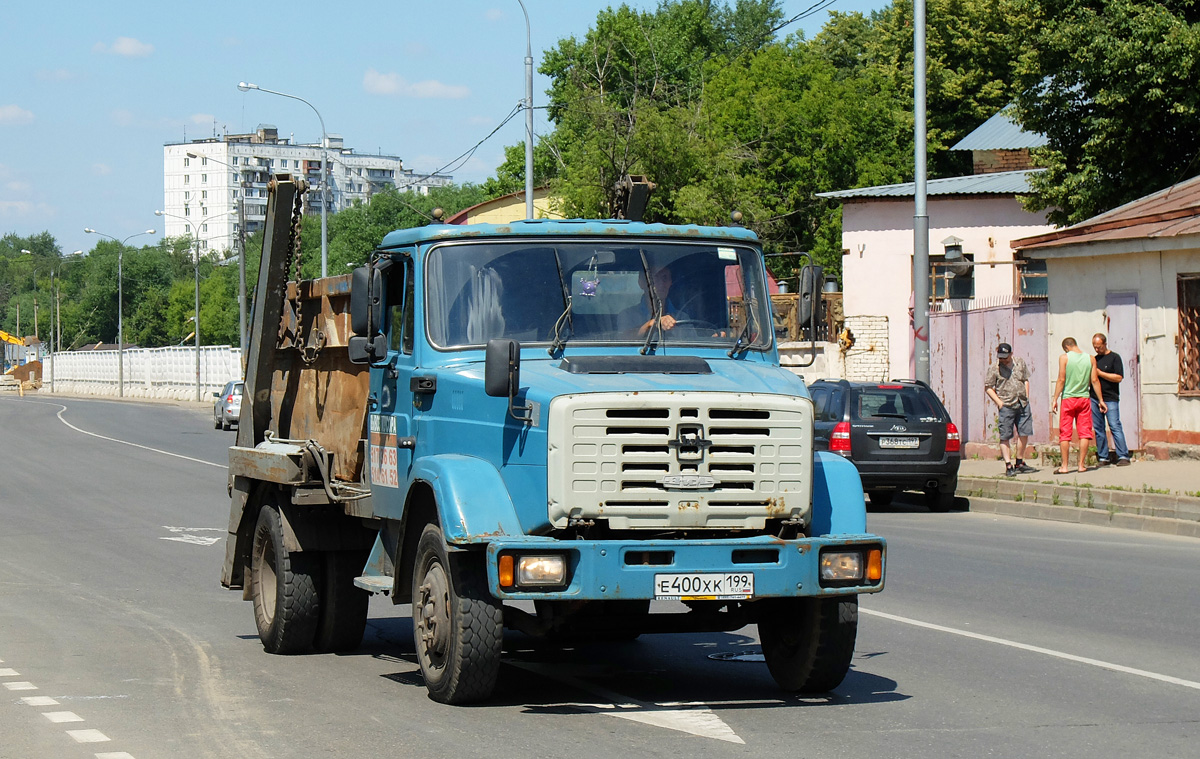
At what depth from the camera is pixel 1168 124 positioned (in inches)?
1043

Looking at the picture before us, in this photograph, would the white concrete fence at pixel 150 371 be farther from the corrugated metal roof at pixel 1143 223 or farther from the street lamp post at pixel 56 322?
the corrugated metal roof at pixel 1143 223

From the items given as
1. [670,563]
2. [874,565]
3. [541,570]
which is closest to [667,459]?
[670,563]

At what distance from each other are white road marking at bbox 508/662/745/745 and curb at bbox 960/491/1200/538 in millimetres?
10578

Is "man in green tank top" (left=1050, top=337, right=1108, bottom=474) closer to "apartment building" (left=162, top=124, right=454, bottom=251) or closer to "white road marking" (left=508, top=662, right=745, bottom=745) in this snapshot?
"white road marking" (left=508, top=662, right=745, bottom=745)

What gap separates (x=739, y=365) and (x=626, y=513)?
127 cm

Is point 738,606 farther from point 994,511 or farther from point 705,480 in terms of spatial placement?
point 994,511

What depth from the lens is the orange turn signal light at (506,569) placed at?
6.63 metres

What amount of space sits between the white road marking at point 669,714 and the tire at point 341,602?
1.98 metres

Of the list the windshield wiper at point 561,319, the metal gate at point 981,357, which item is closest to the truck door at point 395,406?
the windshield wiper at point 561,319

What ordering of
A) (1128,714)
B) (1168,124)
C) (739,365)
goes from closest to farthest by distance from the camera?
(1128,714) < (739,365) < (1168,124)

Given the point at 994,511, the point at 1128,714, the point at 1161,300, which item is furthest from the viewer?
the point at 1161,300

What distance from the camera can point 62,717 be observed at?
7246mm

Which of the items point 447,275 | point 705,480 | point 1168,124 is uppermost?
point 1168,124

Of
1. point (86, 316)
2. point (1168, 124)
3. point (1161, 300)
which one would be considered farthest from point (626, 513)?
point (86, 316)
